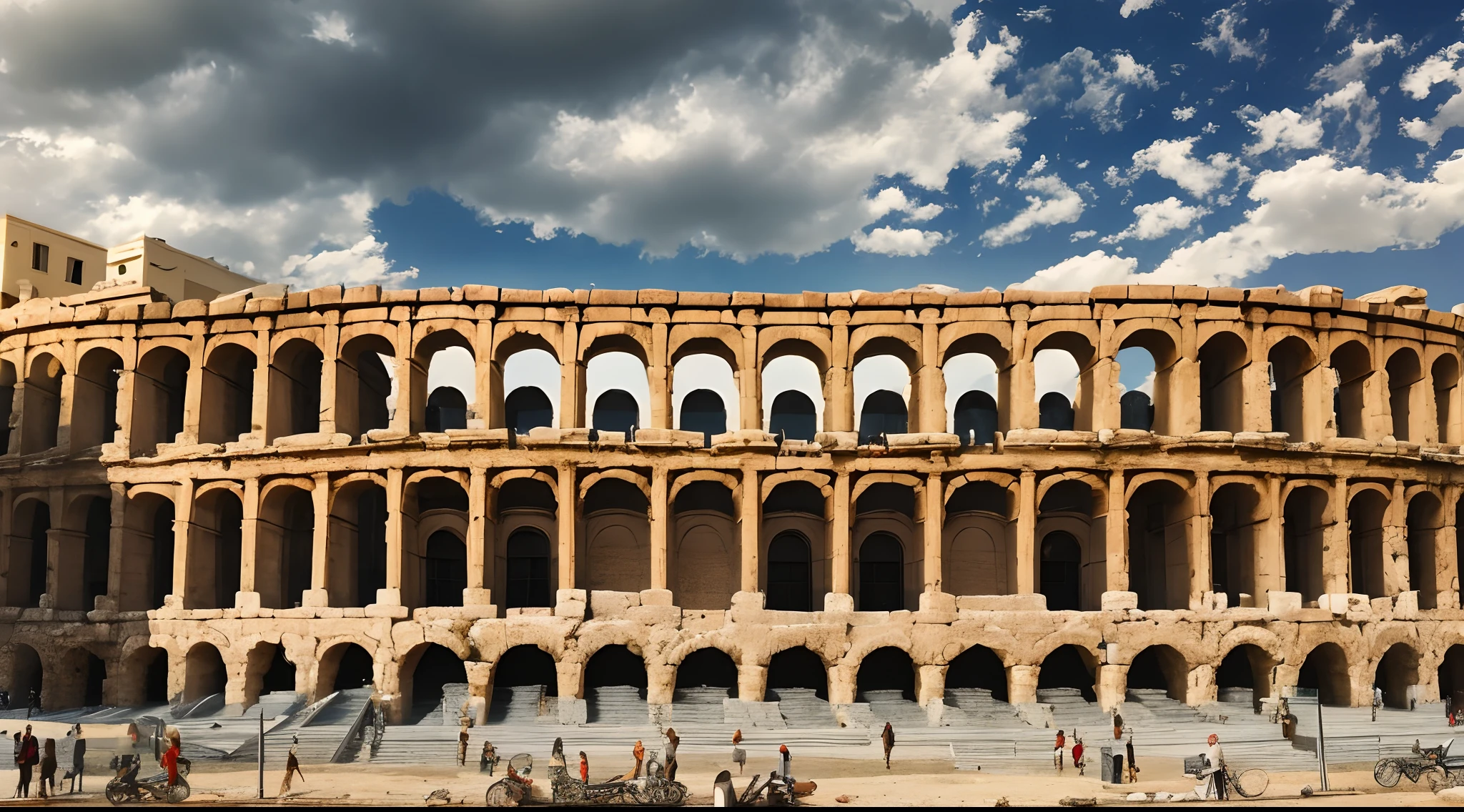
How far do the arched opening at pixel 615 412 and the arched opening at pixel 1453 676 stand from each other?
24087mm

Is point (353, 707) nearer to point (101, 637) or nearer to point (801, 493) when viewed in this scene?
point (101, 637)

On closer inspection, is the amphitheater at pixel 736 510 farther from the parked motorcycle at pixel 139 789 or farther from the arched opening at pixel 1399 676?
the parked motorcycle at pixel 139 789

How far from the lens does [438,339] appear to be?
107ft

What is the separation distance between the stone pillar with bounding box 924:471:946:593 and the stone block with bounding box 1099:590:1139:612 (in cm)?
426

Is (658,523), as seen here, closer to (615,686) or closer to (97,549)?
(615,686)

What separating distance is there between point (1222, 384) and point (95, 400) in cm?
3240

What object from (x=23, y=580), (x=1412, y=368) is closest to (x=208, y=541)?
(x=23, y=580)

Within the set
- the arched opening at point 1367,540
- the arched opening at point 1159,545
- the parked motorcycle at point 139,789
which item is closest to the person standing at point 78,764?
the parked motorcycle at point 139,789

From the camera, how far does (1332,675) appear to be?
31.5 meters

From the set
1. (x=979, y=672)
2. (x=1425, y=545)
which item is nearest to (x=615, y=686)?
(x=979, y=672)

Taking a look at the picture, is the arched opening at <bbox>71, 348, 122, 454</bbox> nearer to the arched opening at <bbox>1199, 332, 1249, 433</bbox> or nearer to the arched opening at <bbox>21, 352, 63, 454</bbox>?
the arched opening at <bbox>21, 352, 63, 454</bbox>

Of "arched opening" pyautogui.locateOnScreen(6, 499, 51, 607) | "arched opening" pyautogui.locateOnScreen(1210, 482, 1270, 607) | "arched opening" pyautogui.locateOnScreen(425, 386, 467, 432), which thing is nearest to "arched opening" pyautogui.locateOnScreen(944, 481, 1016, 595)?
"arched opening" pyautogui.locateOnScreen(1210, 482, 1270, 607)

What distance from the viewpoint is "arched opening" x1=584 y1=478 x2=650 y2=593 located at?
33.8m

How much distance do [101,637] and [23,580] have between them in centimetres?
414
